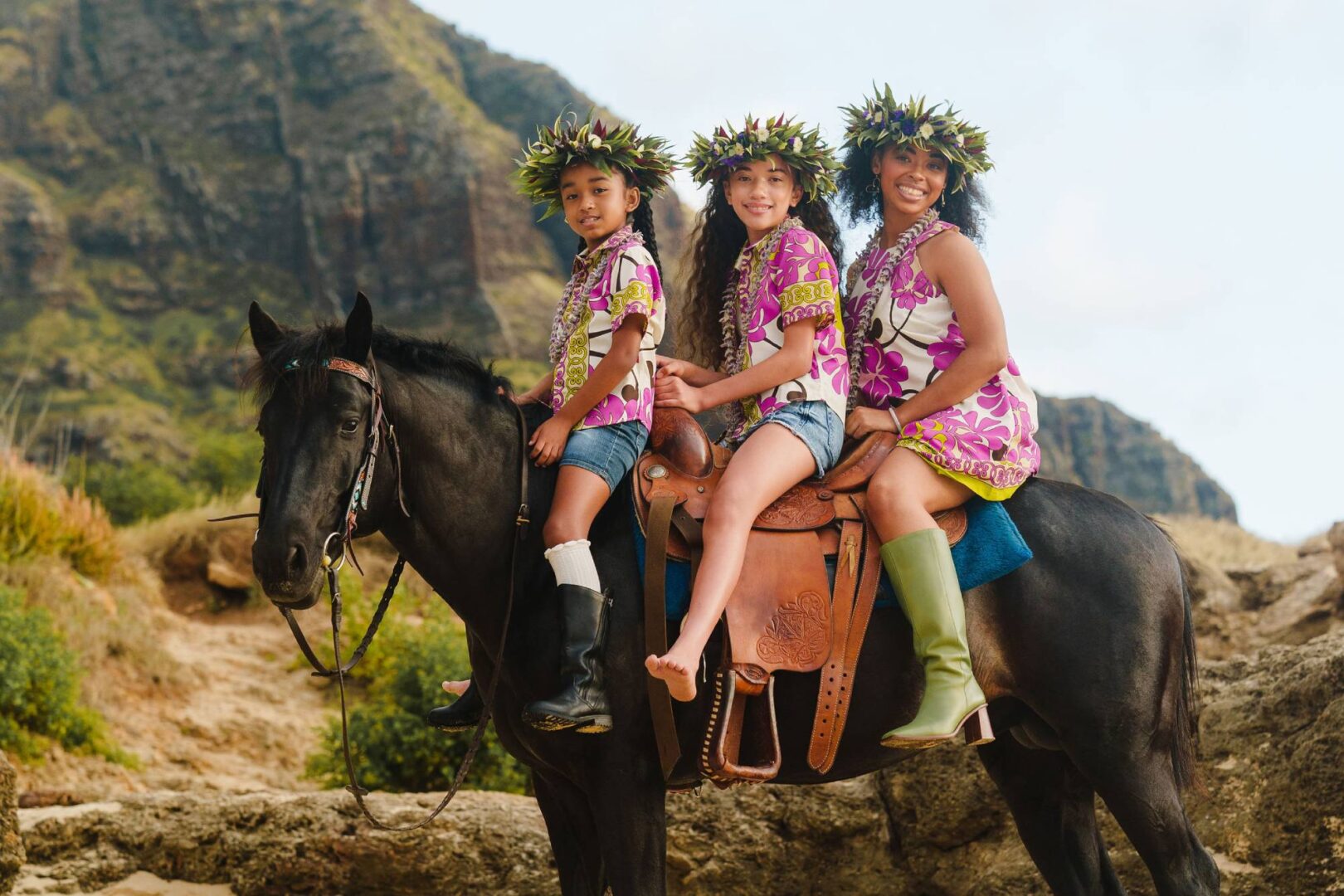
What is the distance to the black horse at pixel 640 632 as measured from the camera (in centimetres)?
332

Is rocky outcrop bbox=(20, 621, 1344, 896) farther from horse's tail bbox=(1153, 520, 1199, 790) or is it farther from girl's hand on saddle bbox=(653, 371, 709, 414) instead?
girl's hand on saddle bbox=(653, 371, 709, 414)

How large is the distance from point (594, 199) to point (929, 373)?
4.25ft

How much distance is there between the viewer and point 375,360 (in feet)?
11.3

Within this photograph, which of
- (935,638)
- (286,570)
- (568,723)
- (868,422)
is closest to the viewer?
(286,570)

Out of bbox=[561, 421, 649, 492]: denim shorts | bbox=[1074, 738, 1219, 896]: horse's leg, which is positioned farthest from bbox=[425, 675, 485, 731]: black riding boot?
bbox=[1074, 738, 1219, 896]: horse's leg

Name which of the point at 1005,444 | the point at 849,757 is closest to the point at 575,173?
the point at 1005,444

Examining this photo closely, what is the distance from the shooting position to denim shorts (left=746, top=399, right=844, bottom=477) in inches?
141

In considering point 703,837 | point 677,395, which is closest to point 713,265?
point 677,395

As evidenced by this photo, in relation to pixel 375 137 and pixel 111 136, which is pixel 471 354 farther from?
pixel 111 136

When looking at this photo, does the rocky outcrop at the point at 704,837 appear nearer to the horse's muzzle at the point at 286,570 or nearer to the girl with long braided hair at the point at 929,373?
the girl with long braided hair at the point at 929,373

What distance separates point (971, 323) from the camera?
3697mm

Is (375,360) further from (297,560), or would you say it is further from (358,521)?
(297,560)

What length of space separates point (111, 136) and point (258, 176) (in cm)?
729

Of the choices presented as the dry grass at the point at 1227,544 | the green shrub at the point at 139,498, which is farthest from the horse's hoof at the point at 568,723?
the green shrub at the point at 139,498
